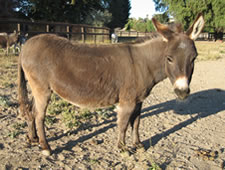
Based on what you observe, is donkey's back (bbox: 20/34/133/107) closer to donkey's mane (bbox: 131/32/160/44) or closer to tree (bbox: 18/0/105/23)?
donkey's mane (bbox: 131/32/160/44)

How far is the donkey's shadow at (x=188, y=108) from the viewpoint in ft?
13.0

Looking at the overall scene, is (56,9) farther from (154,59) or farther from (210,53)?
(154,59)

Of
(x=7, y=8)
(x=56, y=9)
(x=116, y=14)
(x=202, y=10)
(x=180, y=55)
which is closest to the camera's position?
(x=180, y=55)

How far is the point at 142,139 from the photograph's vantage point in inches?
155

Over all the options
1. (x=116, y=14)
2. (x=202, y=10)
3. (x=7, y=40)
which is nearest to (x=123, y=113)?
(x=7, y=40)

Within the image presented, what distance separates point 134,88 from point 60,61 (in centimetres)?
120

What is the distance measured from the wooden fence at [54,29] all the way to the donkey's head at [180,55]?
36.2ft

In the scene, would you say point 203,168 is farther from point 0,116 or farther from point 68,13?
point 68,13

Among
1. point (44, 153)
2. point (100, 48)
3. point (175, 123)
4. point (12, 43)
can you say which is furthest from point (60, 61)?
point (12, 43)

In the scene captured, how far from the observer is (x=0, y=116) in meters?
4.19

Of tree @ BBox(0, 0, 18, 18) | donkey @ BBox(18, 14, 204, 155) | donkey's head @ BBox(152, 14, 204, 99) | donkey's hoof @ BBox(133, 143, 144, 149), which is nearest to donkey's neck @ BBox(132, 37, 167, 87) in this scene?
donkey @ BBox(18, 14, 204, 155)

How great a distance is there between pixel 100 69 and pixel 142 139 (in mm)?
1789

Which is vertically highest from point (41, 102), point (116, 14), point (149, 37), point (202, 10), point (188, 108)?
point (116, 14)

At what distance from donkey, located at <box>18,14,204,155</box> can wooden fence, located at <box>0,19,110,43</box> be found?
394 inches
